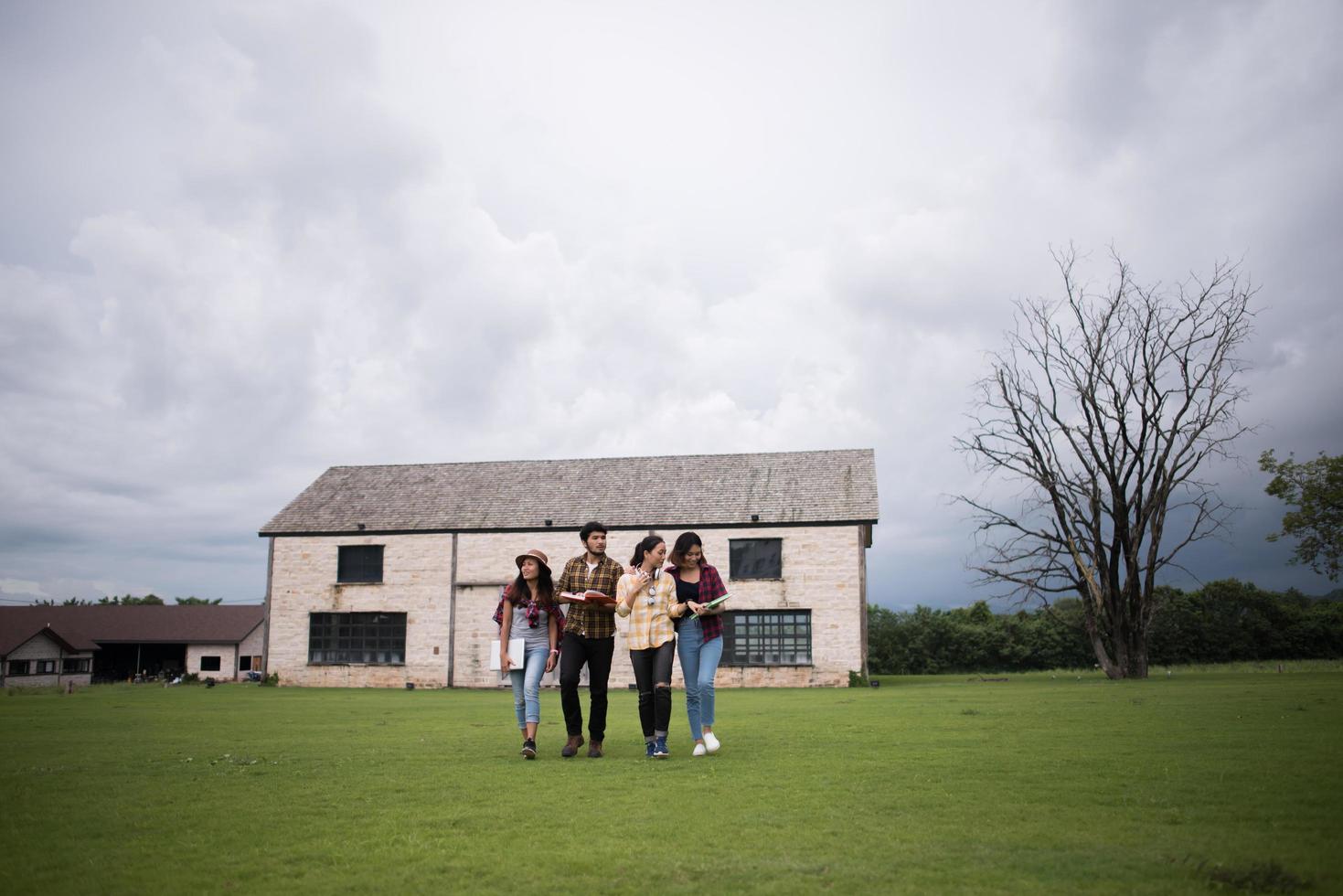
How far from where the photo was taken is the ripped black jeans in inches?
330

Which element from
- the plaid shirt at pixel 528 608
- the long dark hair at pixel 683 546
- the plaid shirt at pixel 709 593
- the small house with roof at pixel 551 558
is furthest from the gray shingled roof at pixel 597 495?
the long dark hair at pixel 683 546

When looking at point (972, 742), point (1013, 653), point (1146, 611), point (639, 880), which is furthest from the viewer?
point (1013, 653)

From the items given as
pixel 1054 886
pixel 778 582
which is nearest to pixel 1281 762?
pixel 1054 886

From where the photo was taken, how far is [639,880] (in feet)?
13.5

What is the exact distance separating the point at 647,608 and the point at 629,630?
32cm

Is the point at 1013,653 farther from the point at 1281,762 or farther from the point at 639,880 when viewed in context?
the point at 639,880

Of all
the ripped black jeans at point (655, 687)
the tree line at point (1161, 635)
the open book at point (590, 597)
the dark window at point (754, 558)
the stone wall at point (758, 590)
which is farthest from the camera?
the tree line at point (1161, 635)

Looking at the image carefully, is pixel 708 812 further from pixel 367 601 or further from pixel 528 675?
pixel 367 601

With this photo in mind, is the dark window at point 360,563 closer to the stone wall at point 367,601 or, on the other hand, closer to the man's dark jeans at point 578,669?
the stone wall at point 367,601

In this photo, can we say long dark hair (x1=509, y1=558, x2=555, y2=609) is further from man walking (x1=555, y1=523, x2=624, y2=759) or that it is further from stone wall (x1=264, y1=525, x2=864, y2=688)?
stone wall (x1=264, y1=525, x2=864, y2=688)

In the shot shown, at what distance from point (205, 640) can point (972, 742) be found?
51.7 metres

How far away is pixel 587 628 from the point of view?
8.94 meters

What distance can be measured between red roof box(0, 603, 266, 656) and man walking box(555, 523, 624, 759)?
161 ft

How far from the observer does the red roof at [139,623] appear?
49531mm
